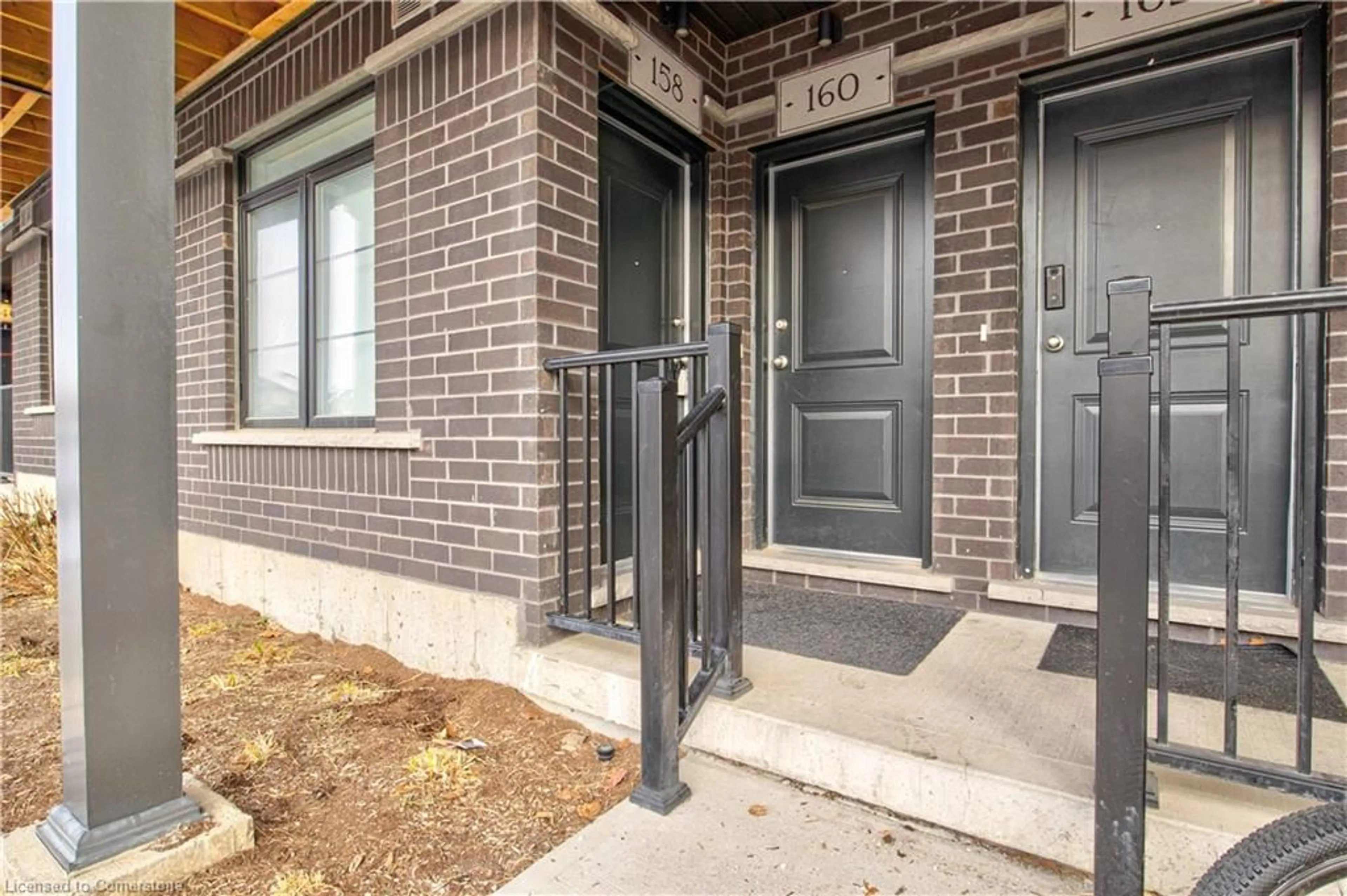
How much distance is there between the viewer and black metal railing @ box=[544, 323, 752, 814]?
1.58 metres

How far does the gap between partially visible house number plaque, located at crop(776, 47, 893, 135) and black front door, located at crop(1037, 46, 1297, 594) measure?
24.9 inches

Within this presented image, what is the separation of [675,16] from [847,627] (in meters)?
2.47

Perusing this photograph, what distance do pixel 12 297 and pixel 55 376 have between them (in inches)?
297

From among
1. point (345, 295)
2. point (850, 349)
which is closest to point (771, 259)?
point (850, 349)

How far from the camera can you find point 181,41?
3277 millimetres

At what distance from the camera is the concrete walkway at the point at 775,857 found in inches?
53.1

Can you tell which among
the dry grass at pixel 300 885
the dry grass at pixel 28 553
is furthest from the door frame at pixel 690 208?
the dry grass at pixel 28 553

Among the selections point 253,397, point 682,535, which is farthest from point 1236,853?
point 253,397

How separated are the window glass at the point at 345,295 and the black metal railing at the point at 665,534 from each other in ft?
3.87

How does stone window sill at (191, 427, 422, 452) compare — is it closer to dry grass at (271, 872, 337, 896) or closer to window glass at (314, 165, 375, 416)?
window glass at (314, 165, 375, 416)

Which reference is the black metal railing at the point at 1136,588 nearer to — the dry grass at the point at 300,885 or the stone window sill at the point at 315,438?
the dry grass at the point at 300,885

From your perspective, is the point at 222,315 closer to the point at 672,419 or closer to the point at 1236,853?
the point at 672,419

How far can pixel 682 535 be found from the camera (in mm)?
1845

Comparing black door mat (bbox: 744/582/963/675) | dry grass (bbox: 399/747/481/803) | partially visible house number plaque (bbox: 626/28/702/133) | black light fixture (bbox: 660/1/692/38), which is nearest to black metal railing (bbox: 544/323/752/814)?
black door mat (bbox: 744/582/963/675)
